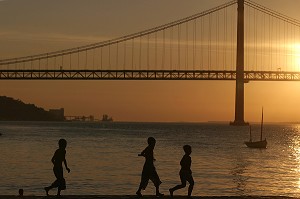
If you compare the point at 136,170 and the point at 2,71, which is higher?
the point at 2,71

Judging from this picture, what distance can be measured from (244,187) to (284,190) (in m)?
2.08

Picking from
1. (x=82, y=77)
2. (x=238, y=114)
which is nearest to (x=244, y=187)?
(x=82, y=77)

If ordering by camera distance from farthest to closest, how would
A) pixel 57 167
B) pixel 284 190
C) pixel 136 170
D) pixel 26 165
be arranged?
1. pixel 26 165
2. pixel 136 170
3. pixel 284 190
4. pixel 57 167

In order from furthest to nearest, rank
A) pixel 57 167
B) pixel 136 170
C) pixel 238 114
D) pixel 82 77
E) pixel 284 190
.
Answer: pixel 238 114 < pixel 82 77 < pixel 136 170 < pixel 284 190 < pixel 57 167

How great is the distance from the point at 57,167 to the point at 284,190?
16631mm

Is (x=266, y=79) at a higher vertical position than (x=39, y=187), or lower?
higher

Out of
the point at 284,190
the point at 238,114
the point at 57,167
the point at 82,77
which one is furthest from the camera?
the point at 238,114

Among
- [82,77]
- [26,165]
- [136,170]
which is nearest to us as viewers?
[136,170]

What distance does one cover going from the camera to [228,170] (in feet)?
154

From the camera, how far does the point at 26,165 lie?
47875 mm

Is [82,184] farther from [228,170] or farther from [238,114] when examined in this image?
[238,114]

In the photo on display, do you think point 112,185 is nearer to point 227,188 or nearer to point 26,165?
point 227,188

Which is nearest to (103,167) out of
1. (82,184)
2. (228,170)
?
(228,170)

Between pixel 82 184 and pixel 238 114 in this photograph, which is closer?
pixel 82 184
